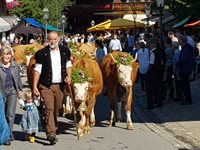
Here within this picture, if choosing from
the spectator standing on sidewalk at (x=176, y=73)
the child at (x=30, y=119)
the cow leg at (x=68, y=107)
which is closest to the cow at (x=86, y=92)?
the child at (x=30, y=119)

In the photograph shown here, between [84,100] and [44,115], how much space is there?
857 mm

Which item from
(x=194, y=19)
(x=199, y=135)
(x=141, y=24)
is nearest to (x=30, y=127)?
(x=199, y=135)

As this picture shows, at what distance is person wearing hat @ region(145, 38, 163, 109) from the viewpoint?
1488 centimetres

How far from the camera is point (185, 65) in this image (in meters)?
15.2

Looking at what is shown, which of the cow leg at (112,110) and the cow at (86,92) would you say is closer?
the cow at (86,92)

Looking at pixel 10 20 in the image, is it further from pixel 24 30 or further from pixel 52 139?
pixel 52 139

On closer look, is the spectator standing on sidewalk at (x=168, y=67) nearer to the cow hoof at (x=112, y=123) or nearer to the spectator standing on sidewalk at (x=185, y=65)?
the spectator standing on sidewalk at (x=185, y=65)

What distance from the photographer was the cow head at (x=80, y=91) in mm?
10719

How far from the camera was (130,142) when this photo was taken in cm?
1055

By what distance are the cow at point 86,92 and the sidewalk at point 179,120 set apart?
1.73m

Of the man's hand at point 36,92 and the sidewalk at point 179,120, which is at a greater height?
the man's hand at point 36,92

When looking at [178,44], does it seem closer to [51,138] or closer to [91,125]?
[91,125]

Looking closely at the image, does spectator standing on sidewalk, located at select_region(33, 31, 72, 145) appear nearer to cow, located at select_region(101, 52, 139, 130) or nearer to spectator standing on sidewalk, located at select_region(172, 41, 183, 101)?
cow, located at select_region(101, 52, 139, 130)

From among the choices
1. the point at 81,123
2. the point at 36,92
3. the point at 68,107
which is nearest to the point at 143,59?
the point at 68,107
